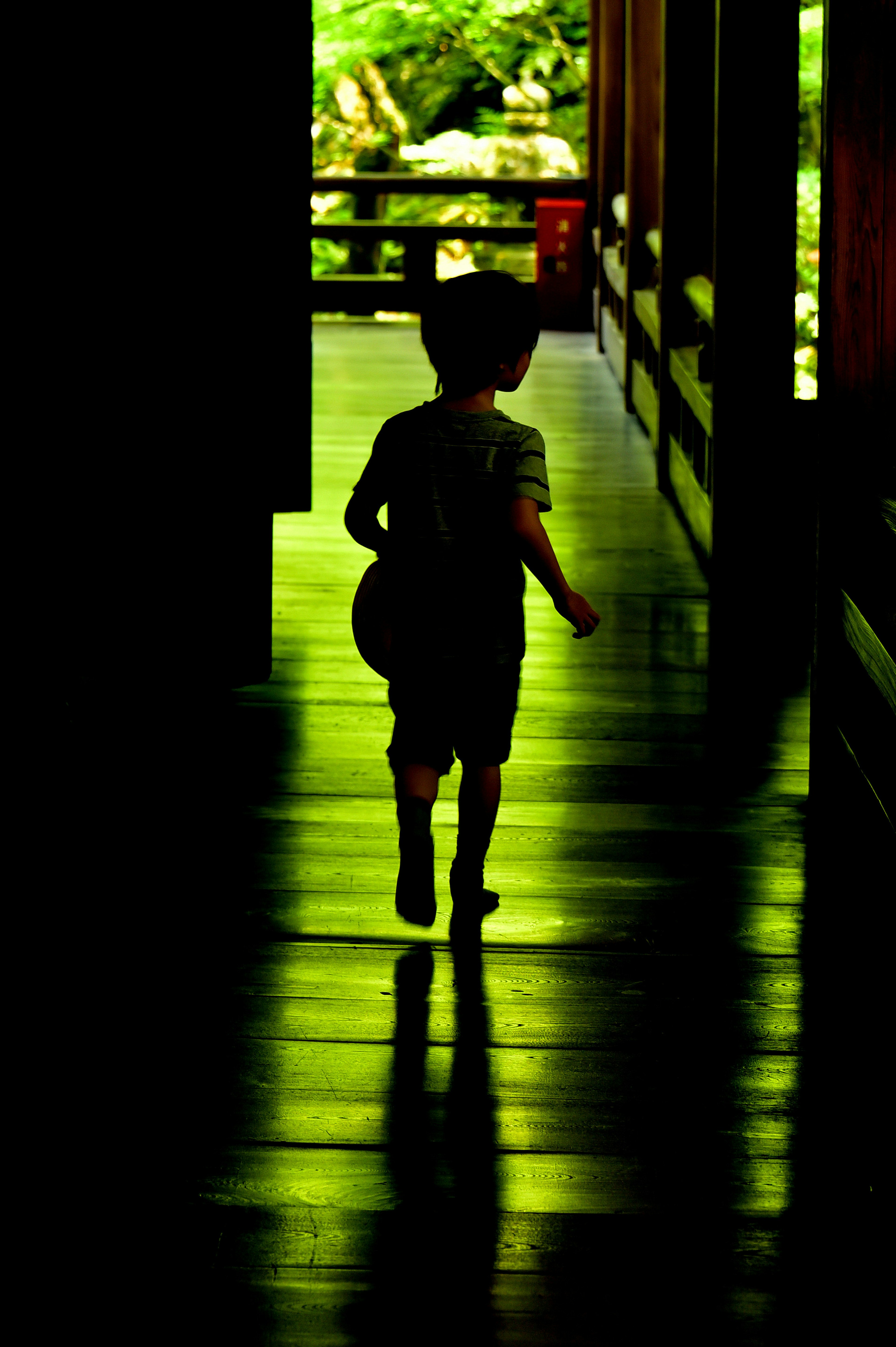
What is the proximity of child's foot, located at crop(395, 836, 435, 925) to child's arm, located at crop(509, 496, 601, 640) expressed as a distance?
38 centimetres

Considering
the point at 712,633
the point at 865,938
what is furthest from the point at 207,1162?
the point at 712,633

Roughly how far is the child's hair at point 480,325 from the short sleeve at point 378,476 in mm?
115

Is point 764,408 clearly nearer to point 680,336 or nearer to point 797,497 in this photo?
point 797,497

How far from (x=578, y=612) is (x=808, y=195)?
8.05 metres

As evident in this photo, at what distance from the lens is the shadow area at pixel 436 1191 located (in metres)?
1.60

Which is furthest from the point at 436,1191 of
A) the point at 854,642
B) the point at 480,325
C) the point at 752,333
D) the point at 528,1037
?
the point at 752,333

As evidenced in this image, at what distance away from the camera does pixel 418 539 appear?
2250mm

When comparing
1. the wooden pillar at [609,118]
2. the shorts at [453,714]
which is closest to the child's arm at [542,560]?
the shorts at [453,714]

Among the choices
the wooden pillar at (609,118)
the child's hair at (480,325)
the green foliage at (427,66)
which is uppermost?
the green foliage at (427,66)

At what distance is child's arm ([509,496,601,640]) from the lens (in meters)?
2.18

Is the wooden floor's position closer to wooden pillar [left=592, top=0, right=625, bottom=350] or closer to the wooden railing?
Result: wooden pillar [left=592, top=0, right=625, bottom=350]

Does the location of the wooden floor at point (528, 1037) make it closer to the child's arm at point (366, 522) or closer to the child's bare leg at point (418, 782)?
the child's bare leg at point (418, 782)

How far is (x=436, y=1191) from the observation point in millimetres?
1812

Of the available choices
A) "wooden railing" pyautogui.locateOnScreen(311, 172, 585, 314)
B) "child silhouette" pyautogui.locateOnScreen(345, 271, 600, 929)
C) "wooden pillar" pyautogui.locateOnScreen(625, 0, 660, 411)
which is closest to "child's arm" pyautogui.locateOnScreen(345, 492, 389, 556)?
"child silhouette" pyautogui.locateOnScreen(345, 271, 600, 929)
